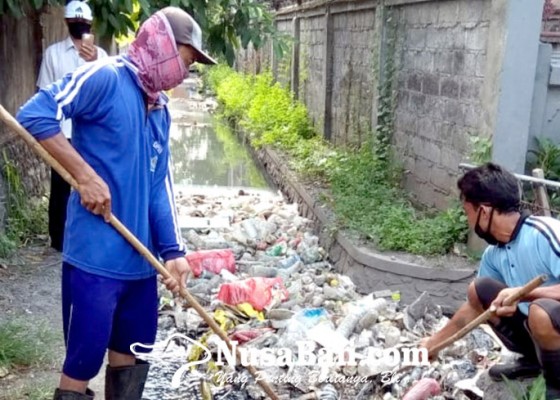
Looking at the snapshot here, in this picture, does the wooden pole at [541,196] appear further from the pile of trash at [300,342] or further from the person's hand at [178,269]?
the person's hand at [178,269]

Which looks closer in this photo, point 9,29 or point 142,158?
point 142,158

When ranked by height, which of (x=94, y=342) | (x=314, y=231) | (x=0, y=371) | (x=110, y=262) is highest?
(x=110, y=262)

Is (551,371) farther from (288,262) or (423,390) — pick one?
(288,262)

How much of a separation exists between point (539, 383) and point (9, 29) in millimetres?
5723

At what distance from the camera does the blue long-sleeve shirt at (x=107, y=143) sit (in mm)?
2742

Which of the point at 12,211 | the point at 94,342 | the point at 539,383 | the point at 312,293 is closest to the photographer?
the point at 94,342

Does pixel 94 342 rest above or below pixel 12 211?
above

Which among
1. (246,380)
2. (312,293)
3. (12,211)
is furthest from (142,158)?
(12,211)

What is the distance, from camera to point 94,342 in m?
2.88

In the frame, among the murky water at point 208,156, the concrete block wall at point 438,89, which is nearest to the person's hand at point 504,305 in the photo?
the concrete block wall at point 438,89

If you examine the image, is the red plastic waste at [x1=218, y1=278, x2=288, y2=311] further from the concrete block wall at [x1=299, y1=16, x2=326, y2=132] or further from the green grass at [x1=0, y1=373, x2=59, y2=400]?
the concrete block wall at [x1=299, y1=16, x2=326, y2=132]

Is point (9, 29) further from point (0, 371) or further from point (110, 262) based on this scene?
point (110, 262)

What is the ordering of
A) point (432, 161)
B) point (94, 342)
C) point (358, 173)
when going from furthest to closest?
point (358, 173) → point (432, 161) → point (94, 342)

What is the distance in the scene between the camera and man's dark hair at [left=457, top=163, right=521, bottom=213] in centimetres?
329
